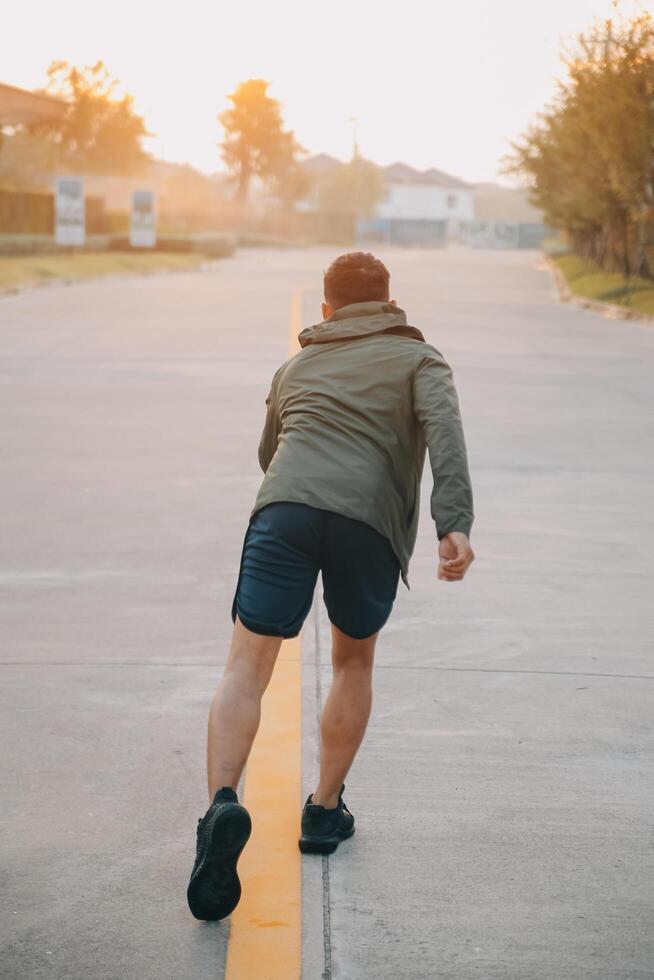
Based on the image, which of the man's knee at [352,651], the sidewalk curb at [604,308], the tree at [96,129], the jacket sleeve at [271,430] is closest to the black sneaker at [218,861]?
the man's knee at [352,651]

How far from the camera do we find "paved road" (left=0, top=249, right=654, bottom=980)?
3674 mm

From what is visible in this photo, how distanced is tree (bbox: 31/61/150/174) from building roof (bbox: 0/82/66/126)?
48.1 metres

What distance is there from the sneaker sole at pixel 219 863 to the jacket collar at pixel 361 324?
4.16ft

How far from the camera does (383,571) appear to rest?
13.2 feet

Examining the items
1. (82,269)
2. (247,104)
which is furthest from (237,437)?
(247,104)

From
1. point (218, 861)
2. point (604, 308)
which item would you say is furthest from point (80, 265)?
point (218, 861)

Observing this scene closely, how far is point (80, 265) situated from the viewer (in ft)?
151

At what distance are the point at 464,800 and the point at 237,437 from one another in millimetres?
8024

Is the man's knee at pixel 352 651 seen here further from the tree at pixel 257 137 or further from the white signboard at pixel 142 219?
the tree at pixel 257 137

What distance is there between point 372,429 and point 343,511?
0.24m

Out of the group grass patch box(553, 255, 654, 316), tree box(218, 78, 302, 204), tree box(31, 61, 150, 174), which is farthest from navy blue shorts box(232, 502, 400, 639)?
tree box(218, 78, 302, 204)

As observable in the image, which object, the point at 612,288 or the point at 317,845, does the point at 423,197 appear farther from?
the point at 317,845

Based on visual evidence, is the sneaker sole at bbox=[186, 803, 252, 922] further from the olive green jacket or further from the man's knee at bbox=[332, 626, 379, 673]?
the olive green jacket

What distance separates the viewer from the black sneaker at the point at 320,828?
4.14 meters
